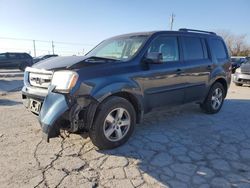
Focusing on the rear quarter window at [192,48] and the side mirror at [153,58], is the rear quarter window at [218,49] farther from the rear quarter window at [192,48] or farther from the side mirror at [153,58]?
the side mirror at [153,58]

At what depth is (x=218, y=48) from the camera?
20.9 feet

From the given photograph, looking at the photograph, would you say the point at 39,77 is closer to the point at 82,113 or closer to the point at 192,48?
the point at 82,113

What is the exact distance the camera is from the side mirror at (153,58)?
4.30 metres

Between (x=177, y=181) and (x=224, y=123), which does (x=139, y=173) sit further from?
(x=224, y=123)

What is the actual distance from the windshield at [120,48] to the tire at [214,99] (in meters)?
2.35

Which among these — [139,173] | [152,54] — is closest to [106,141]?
[139,173]

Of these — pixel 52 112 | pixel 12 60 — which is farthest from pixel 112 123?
pixel 12 60

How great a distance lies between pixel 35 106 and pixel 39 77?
45 cm

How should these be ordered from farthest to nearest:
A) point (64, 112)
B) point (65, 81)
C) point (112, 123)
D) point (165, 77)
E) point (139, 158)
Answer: point (165, 77) → point (112, 123) → point (139, 158) → point (65, 81) → point (64, 112)

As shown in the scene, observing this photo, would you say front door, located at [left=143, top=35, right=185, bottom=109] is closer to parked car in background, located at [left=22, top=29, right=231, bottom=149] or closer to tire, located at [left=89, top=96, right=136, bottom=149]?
parked car in background, located at [left=22, top=29, right=231, bottom=149]

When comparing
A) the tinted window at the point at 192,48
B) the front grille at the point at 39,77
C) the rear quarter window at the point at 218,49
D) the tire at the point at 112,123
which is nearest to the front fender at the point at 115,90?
the tire at the point at 112,123

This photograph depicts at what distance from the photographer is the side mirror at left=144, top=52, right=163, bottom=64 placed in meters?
4.30

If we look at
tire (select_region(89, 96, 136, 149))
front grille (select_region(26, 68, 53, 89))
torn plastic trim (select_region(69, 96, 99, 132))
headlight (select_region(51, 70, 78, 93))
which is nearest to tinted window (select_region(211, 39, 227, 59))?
tire (select_region(89, 96, 136, 149))

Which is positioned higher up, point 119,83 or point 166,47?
point 166,47
